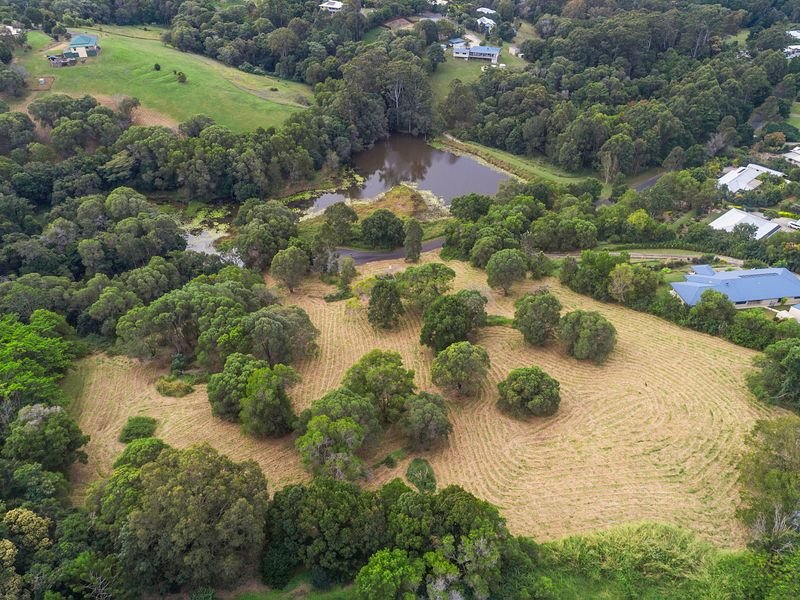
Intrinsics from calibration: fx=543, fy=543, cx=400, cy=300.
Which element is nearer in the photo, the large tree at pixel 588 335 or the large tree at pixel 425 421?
the large tree at pixel 425 421

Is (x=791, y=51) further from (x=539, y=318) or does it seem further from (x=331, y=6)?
(x=539, y=318)

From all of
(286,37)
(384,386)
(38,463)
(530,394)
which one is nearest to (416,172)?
(286,37)

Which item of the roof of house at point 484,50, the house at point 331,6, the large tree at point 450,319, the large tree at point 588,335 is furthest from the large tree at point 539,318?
the house at point 331,6

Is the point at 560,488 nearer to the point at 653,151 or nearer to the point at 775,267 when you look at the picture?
the point at 775,267

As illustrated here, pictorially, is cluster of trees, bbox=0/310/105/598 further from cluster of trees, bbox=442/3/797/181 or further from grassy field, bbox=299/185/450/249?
cluster of trees, bbox=442/3/797/181

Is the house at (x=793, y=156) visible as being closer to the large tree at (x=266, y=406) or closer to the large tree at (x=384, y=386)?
the large tree at (x=384, y=386)
